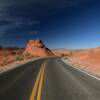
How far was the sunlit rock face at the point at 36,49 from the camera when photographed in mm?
113312

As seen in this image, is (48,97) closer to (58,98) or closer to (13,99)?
A: (58,98)

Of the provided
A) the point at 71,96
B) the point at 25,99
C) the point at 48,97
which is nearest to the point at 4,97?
the point at 25,99

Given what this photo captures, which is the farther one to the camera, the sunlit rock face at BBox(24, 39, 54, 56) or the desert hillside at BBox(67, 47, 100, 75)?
the sunlit rock face at BBox(24, 39, 54, 56)

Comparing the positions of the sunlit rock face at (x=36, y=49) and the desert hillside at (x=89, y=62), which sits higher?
the sunlit rock face at (x=36, y=49)

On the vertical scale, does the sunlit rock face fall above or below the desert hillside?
above

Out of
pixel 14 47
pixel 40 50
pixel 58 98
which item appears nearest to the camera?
pixel 58 98

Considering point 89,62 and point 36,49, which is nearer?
point 89,62

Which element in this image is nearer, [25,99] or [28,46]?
[25,99]

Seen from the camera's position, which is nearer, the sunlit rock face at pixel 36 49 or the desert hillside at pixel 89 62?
the desert hillside at pixel 89 62

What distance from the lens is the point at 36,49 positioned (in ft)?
390

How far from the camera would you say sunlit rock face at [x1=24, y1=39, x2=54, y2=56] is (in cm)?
11331

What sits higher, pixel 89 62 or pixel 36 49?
pixel 36 49

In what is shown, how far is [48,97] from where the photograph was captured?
7465mm

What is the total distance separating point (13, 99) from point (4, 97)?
0.61 m
